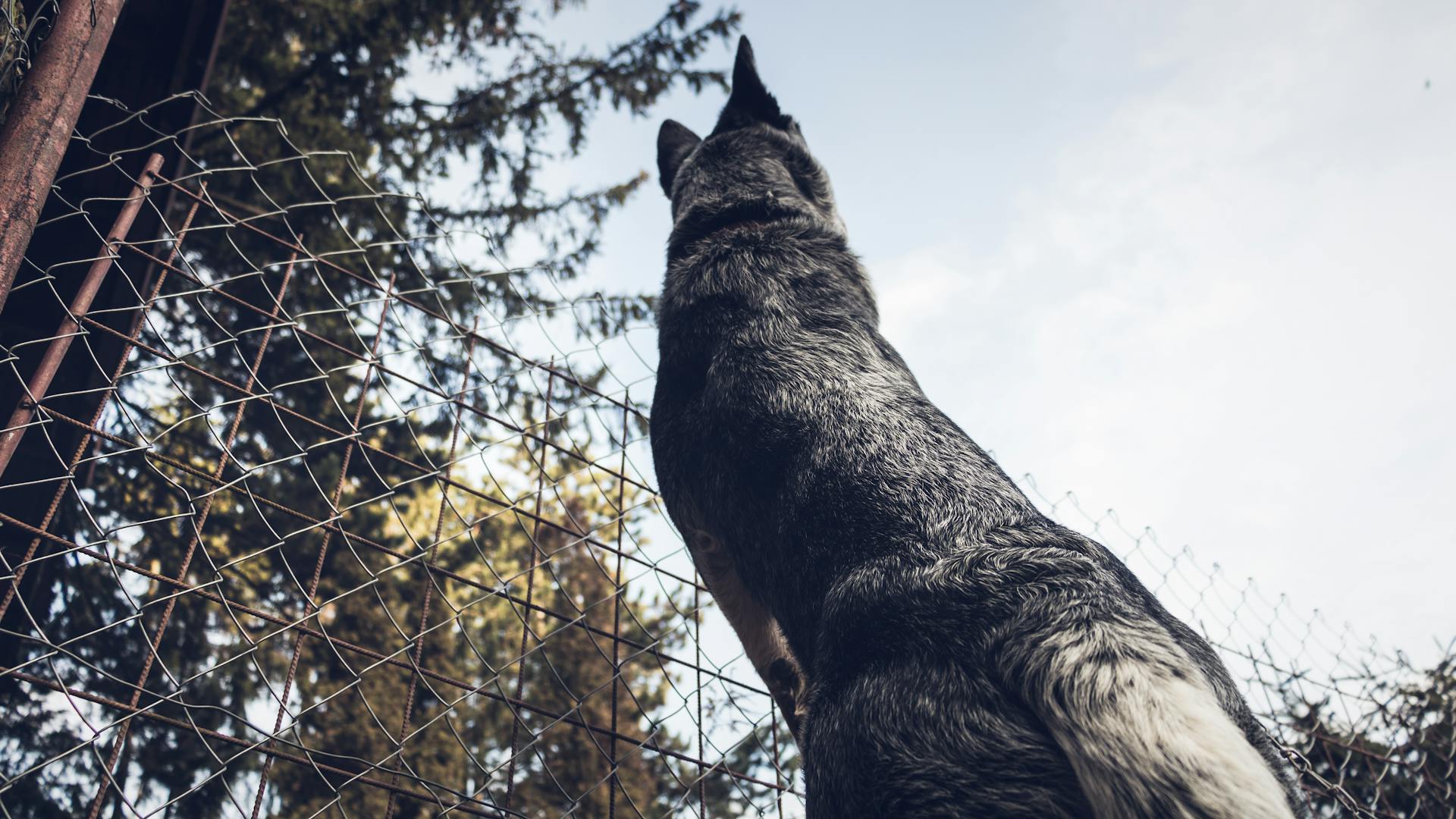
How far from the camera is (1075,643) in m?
1.51

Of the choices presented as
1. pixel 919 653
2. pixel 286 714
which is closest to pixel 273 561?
pixel 286 714

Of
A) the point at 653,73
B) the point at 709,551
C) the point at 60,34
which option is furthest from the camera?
the point at 653,73

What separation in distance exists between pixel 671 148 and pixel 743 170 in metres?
0.84

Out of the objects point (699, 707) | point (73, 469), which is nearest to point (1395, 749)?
point (699, 707)

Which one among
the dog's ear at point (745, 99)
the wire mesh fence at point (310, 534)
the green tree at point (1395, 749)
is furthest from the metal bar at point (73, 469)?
the green tree at point (1395, 749)

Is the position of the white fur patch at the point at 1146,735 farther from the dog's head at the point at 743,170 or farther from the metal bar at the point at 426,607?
the dog's head at the point at 743,170

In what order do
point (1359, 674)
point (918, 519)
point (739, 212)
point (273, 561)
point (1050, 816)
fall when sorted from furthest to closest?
1. point (273, 561)
2. point (1359, 674)
3. point (739, 212)
4. point (918, 519)
5. point (1050, 816)

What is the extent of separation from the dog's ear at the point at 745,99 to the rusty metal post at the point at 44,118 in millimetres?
2536

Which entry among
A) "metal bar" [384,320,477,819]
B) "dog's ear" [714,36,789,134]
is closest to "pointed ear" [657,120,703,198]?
"dog's ear" [714,36,789,134]

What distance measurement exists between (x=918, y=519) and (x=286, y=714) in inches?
67.9

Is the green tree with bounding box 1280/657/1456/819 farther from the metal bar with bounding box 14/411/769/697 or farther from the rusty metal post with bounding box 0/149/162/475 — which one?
the rusty metal post with bounding box 0/149/162/475

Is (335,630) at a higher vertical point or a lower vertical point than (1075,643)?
higher

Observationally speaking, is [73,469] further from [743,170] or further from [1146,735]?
[743,170]

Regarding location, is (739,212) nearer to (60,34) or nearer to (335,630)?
(60,34)
